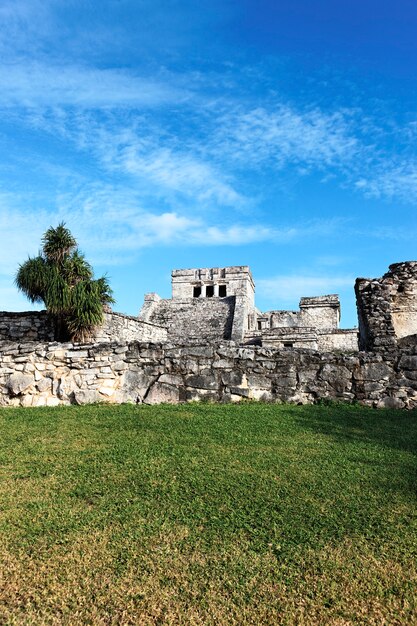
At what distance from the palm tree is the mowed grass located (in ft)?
22.7

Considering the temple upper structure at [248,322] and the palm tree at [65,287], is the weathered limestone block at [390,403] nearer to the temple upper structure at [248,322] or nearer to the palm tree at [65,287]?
the palm tree at [65,287]

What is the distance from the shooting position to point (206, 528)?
3125mm

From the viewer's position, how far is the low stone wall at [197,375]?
24.7 ft

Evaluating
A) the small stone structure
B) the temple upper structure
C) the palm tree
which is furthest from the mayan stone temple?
the temple upper structure

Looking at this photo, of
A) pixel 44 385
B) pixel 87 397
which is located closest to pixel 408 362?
pixel 87 397

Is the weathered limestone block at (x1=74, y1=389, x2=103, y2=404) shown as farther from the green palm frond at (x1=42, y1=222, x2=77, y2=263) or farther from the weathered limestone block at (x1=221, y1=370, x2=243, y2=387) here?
the green palm frond at (x1=42, y1=222, x2=77, y2=263)

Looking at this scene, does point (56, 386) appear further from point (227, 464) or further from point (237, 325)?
point (237, 325)

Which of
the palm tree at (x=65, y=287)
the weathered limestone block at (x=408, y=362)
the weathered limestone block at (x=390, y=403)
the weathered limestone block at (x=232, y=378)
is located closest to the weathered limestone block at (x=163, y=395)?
the weathered limestone block at (x=232, y=378)

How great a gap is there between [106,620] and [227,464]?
215 cm

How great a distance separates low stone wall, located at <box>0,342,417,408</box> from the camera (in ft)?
24.7

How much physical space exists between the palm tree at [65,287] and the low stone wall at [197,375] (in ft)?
14.5

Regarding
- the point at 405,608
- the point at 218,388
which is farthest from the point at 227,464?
the point at 218,388

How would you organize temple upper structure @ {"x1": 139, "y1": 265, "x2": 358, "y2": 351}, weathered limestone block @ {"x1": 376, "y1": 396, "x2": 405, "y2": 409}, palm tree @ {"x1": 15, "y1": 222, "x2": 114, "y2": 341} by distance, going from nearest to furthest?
1. weathered limestone block @ {"x1": 376, "y1": 396, "x2": 405, "y2": 409}
2. palm tree @ {"x1": 15, "y1": 222, "x2": 114, "y2": 341}
3. temple upper structure @ {"x1": 139, "y1": 265, "x2": 358, "y2": 351}

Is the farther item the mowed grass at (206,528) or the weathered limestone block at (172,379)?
the weathered limestone block at (172,379)
